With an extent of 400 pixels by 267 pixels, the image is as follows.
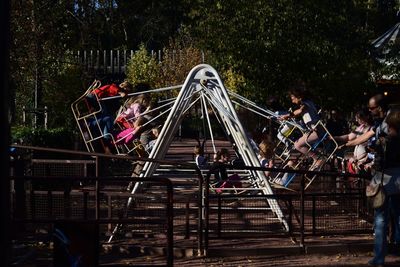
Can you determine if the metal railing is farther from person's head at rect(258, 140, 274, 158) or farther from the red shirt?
the red shirt

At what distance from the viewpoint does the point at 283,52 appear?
19.4 meters

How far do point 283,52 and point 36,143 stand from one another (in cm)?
657

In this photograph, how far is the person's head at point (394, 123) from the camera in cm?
853

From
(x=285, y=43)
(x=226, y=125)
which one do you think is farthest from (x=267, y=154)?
(x=285, y=43)

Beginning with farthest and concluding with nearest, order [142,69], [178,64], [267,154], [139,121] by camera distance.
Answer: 1. [178,64]
2. [142,69]
3. [267,154]
4. [139,121]

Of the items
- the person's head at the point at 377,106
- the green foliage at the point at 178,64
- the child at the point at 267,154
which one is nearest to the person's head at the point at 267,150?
the child at the point at 267,154

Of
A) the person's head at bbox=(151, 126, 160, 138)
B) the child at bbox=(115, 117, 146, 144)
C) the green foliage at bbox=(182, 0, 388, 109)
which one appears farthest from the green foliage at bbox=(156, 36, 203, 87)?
the child at bbox=(115, 117, 146, 144)

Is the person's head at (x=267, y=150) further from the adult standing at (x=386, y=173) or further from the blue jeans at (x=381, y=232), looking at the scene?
the blue jeans at (x=381, y=232)


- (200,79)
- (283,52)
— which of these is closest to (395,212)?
(200,79)

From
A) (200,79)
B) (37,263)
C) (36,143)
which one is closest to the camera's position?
(37,263)

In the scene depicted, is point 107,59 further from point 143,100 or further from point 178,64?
point 143,100

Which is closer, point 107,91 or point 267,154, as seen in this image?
point 267,154

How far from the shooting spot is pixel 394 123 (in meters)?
8.56

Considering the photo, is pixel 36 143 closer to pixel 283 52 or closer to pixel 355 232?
pixel 283 52
